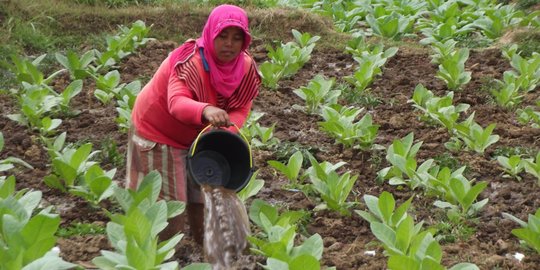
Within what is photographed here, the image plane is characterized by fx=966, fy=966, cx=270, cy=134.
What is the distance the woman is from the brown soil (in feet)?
0.96

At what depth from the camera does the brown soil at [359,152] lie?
176 inches

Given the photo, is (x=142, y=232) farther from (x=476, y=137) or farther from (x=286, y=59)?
(x=286, y=59)

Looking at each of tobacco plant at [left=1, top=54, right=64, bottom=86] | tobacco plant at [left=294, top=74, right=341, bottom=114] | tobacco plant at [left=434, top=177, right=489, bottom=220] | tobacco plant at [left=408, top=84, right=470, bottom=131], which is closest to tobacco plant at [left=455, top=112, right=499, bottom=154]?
tobacco plant at [left=408, top=84, right=470, bottom=131]

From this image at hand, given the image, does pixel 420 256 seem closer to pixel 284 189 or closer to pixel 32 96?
pixel 284 189

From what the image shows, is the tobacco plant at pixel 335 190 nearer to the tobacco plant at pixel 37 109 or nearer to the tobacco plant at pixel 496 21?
the tobacco plant at pixel 37 109

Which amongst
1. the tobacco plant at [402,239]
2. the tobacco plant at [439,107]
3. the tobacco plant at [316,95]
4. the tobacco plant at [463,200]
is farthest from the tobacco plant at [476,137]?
the tobacco plant at [402,239]

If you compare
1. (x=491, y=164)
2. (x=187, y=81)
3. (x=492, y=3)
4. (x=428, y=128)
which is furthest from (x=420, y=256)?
(x=492, y=3)

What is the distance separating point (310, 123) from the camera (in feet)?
22.6

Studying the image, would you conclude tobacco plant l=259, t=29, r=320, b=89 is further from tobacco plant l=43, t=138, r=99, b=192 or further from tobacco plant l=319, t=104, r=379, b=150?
tobacco plant l=43, t=138, r=99, b=192

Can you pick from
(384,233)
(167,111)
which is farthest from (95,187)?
(384,233)

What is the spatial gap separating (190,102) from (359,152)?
2.23 meters

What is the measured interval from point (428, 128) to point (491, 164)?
0.93 meters

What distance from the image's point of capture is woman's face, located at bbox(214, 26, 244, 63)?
4.18 metres

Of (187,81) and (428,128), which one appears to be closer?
(187,81)
